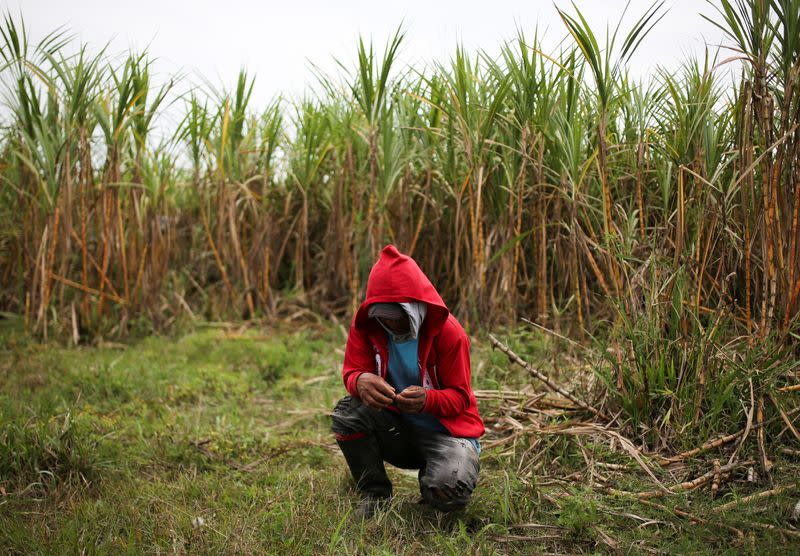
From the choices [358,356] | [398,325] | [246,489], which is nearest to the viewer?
[398,325]

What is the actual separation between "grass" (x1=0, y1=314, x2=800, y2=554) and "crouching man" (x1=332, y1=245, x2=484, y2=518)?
14cm

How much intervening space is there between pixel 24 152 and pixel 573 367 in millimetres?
4274

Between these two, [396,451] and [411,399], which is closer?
[411,399]

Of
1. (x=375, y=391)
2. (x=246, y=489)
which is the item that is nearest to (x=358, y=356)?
(x=375, y=391)

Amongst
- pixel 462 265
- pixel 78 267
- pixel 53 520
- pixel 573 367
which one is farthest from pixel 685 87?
pixel 78 267

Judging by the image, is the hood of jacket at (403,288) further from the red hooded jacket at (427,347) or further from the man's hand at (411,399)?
the man's hand at (411,399)

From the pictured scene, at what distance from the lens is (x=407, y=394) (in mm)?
2211

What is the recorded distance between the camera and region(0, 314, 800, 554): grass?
2.14 m

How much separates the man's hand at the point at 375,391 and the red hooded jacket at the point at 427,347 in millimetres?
73

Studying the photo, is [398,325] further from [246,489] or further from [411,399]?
[246,489]

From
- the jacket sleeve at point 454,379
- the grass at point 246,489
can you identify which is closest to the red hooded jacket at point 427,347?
the jacket sleeve at point 454,379

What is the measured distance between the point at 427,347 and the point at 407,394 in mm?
197

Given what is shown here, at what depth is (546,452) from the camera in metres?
2.74

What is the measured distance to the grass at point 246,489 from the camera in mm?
2143
